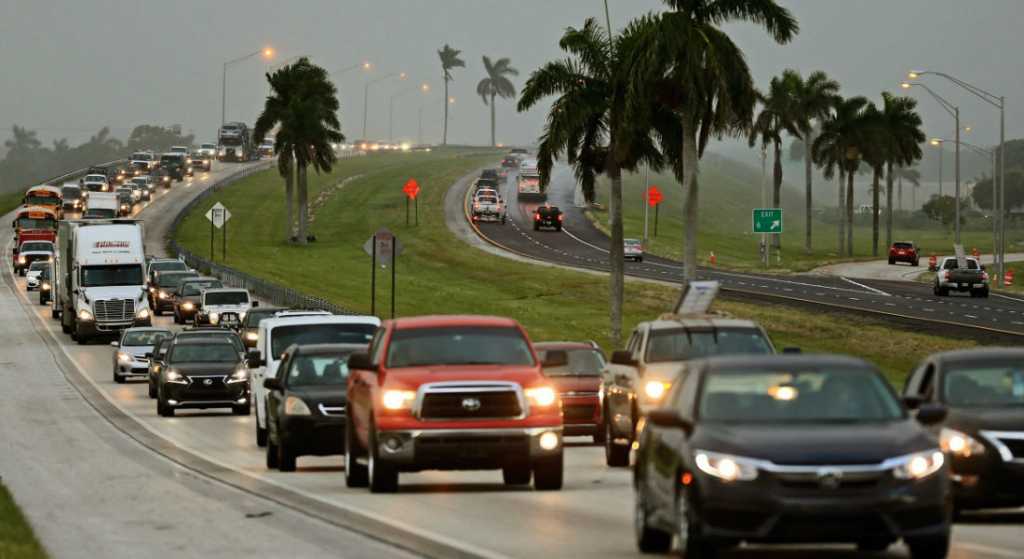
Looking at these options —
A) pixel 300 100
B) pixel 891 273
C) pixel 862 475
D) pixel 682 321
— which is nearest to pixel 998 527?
pixel 862 475

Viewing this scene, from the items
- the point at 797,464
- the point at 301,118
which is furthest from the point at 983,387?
the point at 301,118

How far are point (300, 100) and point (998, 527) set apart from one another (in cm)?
10891

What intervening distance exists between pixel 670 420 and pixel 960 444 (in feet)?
13.5

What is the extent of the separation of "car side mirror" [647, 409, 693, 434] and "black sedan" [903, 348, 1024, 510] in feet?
9.28

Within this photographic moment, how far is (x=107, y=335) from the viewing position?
66.4 metres

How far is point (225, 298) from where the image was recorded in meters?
65.4

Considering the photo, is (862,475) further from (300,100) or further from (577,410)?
(300,100)

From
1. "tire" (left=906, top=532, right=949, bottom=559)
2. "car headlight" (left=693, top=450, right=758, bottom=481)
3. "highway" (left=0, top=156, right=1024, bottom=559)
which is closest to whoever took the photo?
"car headlight" (left=693, top=450, right=758, bottom=481)

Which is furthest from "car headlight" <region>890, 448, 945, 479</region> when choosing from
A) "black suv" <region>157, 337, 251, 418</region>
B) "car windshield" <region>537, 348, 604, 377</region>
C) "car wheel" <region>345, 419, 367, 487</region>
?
"black suv" <region>157, 337, 251, 418</region>

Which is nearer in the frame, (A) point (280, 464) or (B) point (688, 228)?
(A) point (280, 464)

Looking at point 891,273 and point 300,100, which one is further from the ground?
point 300,100

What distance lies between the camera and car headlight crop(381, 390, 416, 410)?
19344 millimetres

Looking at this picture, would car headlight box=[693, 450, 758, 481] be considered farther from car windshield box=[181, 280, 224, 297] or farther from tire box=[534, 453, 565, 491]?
car windshield box=[181, 280, 224, 297]

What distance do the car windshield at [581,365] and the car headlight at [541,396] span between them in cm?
967
